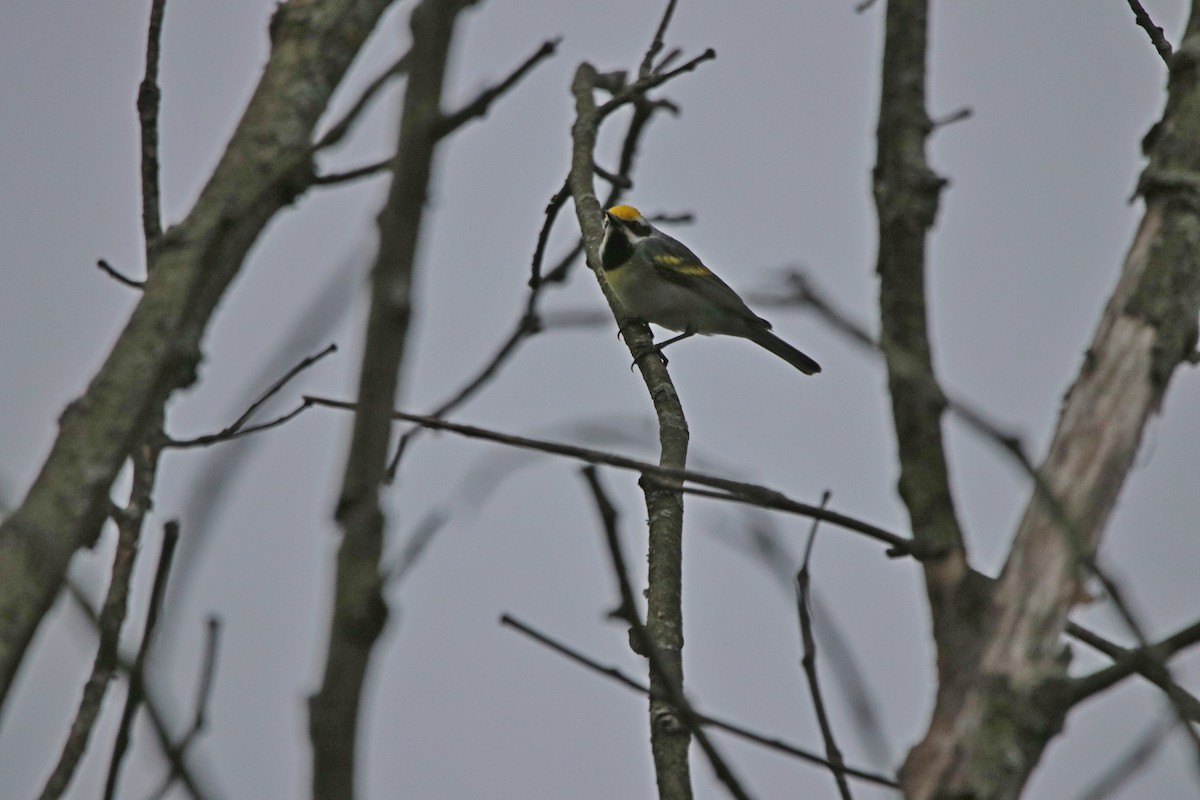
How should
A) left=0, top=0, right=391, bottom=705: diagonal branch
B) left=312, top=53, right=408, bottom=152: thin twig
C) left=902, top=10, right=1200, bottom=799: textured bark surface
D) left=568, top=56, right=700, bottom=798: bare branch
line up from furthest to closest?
left=568, top=56, right=700, bottom=798: bare branch < left=312, top=53, right=408, bottom=152: thin twig < left=0, top=0, right=391, bottom=705: diagonal branch < left=902, top=10, right=1200, bottom=799: textured bark surface

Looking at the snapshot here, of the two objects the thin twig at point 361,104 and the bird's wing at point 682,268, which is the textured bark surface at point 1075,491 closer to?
the thin twig at point 361,104

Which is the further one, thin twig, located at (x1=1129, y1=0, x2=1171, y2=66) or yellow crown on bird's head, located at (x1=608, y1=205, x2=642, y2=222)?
yellow crown on bird's head, located at (x1=608, y1=205, x2=642, y2=222)

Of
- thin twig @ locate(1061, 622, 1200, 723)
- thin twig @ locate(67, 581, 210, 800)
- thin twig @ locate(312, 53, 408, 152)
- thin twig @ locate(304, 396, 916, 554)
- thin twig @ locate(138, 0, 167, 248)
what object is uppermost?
thin twig @ locate(138, 0, 167, 248)

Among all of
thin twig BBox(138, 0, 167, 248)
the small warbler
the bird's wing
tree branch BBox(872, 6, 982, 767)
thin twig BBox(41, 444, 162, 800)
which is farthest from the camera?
the bird's wing

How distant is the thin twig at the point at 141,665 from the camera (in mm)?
1846

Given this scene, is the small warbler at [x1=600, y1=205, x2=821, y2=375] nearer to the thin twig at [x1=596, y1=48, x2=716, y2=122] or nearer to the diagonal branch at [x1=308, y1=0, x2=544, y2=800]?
the thin twig at [x1=596, y1=48, x2=716, y2=122]

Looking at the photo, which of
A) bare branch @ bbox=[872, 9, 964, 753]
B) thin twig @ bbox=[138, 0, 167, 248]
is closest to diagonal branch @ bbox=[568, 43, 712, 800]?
bare branch @ bbox=[872, 9, 964, 753]

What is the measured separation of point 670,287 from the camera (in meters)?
8.66

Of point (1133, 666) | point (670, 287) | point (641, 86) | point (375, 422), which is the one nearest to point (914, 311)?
point (1133, 666)

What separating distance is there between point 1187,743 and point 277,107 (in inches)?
108

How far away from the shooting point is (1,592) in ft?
7.59

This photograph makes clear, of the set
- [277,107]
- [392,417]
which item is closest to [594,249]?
[277,107]

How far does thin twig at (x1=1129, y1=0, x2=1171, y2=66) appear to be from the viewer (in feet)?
13.8

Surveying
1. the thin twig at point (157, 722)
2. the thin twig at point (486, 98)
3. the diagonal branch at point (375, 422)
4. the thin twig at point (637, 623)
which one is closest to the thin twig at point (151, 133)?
the thin twig at point (486, 98)
